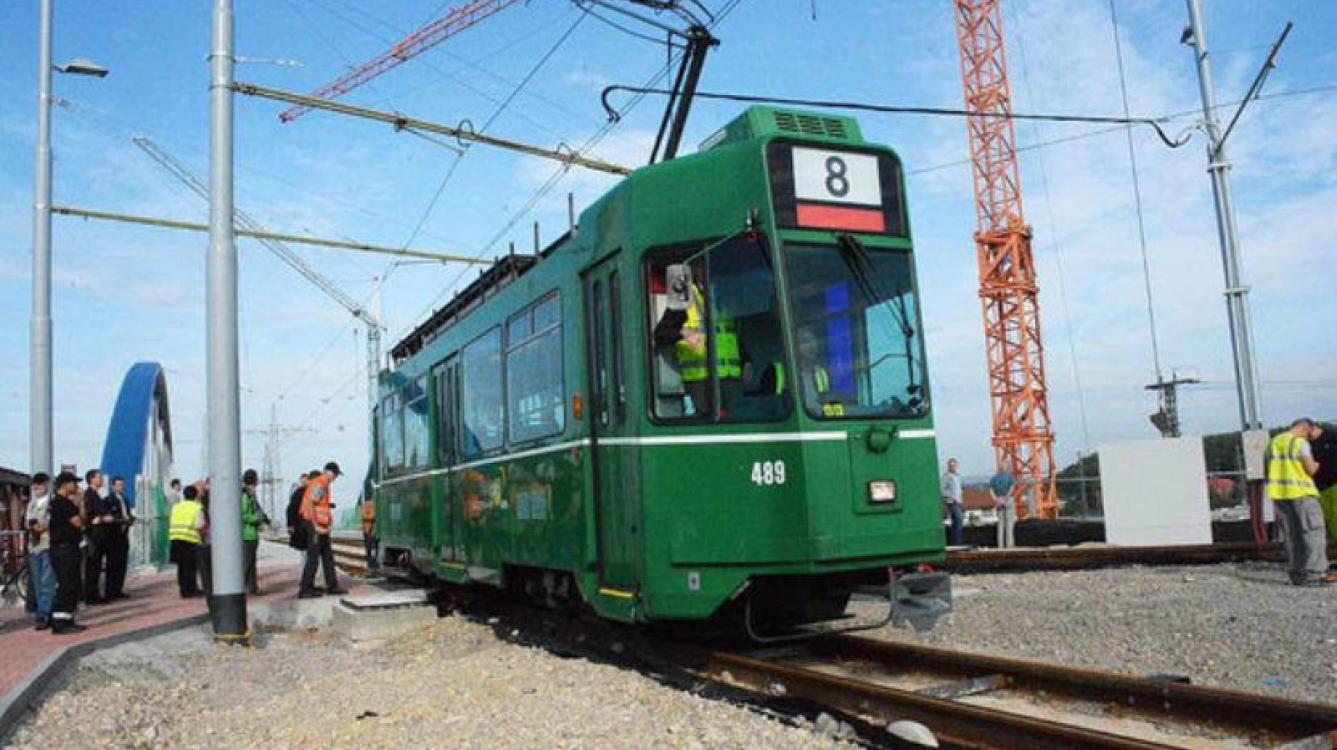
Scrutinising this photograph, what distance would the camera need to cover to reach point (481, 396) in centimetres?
1134

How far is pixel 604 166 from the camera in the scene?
17.7 metres

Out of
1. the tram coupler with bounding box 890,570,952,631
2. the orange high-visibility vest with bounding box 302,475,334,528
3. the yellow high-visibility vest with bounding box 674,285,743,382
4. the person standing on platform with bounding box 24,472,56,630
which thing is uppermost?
the yellow high-visibility vest with bounding box 674,285,743,382

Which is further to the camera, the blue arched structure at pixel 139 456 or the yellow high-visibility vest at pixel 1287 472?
the blue arched structure at pixel 139 456

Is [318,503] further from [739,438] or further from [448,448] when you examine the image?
[739,438]

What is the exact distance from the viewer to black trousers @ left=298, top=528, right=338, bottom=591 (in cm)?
1453

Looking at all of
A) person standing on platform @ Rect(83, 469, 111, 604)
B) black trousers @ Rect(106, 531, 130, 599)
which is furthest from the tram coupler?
black trousers @ Rect(106, 531, 130, 599)

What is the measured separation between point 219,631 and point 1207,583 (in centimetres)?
997

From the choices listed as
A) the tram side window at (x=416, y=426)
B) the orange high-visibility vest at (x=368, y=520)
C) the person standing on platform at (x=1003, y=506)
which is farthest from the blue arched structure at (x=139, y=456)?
the person standing on platform at (x=1003, y=506)

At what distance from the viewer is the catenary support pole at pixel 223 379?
1123 centimetres

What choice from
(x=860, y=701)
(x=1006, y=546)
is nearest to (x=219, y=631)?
(x=860, y=701)

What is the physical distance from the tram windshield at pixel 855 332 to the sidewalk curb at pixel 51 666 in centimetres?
516

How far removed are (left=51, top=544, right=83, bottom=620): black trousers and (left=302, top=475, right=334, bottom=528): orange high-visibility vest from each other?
3.64m

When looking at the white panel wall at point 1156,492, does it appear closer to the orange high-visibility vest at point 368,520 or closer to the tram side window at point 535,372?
the tram side window at point 535,372

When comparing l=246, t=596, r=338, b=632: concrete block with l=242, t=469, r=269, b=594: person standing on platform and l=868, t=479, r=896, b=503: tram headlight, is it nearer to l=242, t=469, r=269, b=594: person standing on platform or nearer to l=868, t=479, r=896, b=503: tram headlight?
l=242, t=469, r=269, b=594: person standing on platform
